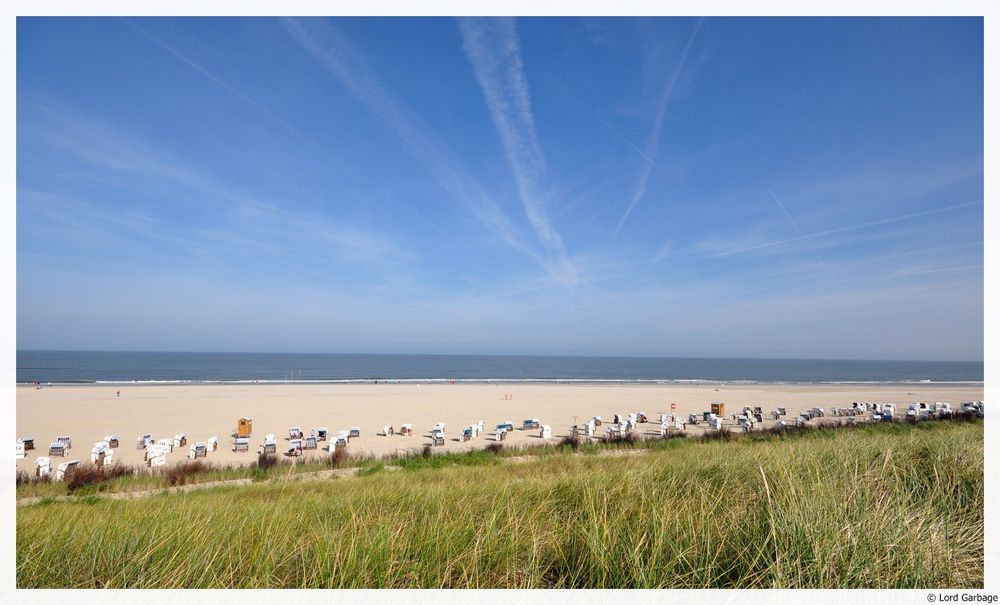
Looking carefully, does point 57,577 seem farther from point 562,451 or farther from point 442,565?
point 562,451

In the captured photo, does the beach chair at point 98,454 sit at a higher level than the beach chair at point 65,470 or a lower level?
lower

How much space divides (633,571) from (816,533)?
44.2 inches

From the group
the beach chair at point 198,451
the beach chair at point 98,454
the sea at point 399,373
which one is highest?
the beach chair at point 98,454

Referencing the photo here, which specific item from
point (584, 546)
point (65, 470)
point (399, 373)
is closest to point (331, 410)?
point (65, 470)

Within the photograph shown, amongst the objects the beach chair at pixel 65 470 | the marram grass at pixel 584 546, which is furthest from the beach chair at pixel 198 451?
the marram grass at pixel 584 546

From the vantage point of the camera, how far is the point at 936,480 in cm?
369

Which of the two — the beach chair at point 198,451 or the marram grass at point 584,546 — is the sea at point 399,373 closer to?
the beach chair at point 198,451

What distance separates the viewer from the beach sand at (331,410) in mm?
16859

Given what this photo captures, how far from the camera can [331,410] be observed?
2530 centimetres

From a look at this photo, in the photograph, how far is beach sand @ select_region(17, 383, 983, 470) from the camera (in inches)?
664

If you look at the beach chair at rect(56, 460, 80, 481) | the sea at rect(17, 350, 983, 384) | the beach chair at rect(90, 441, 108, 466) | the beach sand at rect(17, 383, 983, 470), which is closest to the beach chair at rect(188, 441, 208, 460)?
the beach sand at rect(17, 383, 983, 470)

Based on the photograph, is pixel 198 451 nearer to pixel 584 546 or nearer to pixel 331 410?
pixel 331 410
